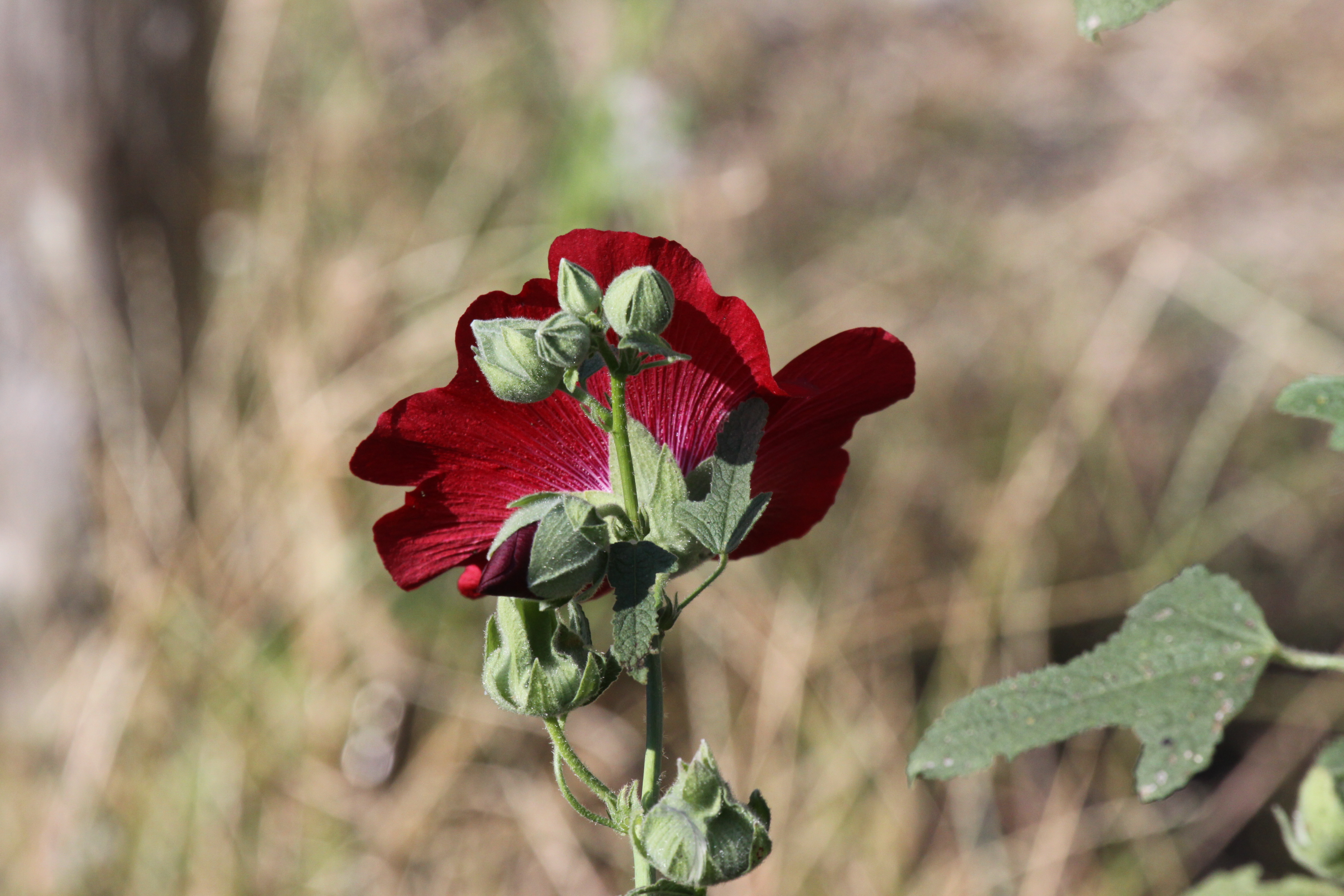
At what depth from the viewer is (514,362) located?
51 centimetres

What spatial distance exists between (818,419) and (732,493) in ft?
0.37

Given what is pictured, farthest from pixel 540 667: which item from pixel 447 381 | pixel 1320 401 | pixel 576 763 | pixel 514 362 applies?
pixel 447 381

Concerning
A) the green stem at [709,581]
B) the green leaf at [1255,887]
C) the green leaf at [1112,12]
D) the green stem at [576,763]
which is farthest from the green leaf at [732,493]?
the green leaf at [1255,887]

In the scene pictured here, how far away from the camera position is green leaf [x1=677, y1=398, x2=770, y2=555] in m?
0.53

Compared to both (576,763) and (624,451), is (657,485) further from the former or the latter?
(576,763)

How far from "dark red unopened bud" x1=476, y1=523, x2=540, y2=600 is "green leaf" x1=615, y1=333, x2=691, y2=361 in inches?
3.8

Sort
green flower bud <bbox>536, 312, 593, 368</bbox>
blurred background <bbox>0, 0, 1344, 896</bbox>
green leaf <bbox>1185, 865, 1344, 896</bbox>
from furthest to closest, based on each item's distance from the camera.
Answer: blurred background <bbox>0, 0, 1344, 896</bbox> → green leaf <bbox>1185, 865, 1344, 896</bbox> → green flower bud <bbox>536, 312, 593, 368</bbox>

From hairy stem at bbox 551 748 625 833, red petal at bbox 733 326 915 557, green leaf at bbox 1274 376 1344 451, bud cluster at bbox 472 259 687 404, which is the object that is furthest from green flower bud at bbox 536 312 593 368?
green leaf at bbox 1274 376 1344 451

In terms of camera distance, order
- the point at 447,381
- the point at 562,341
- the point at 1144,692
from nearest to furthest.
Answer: the point at 562,341 → the point at 1144,692 → the point at 447,381

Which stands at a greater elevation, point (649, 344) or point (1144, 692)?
point (649, 344)

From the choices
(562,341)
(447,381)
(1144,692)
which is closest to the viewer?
(562,341)

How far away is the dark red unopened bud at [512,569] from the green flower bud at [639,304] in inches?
4.1

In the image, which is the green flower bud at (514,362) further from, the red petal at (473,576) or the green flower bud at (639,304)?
the red petal at (473,576)

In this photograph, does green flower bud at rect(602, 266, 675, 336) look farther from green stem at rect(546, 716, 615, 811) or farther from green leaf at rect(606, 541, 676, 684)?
green stem at rect(546, 716, 615, 811)
